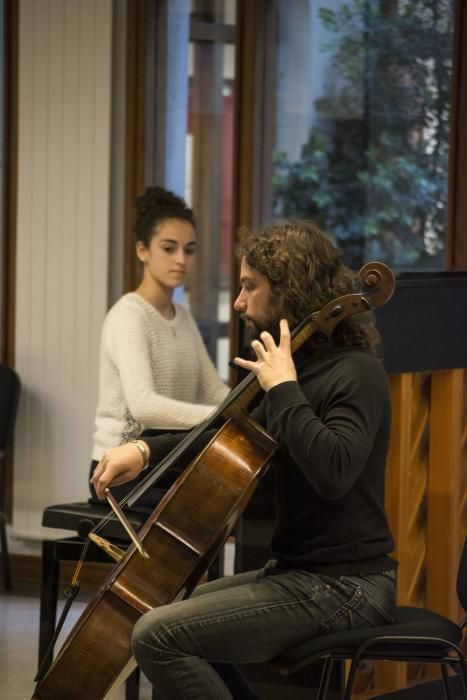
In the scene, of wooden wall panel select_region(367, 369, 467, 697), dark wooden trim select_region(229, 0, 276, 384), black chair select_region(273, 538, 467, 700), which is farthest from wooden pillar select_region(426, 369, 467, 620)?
dark wooden trim select_region(229, 0, 276, 384)

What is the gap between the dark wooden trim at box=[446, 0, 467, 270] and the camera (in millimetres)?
4395

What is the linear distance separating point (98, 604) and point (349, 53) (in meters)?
2.79

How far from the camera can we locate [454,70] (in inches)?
175

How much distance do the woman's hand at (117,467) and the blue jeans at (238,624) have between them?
1.26 ft

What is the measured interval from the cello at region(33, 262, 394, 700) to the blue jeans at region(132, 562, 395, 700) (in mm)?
74

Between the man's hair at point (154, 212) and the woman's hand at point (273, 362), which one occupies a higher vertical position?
the man's hair at point (154, 212)

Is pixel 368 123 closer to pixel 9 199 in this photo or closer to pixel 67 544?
pixel 9 199

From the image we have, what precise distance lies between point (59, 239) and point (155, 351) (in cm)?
128

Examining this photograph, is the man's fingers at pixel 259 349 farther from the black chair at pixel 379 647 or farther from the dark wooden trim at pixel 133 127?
the dark wooden trim at pixel 133 127

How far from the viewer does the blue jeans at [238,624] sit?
7.98 feet

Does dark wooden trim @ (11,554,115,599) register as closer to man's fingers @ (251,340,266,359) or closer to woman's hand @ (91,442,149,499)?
woman's hand @ (91,442,149,499)

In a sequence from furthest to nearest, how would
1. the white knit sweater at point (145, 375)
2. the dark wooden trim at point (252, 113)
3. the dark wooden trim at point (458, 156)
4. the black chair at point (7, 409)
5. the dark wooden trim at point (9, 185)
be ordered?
the dark wooden trim at point (9, 185)
the black chair at point (7, 409)
the dark wooden trim at point (252, 113)
the dark wooden trim at point (458, 156)
the white knit sweater at point (145, 375)

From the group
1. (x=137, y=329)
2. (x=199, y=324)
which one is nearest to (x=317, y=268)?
(x=137, y=329)

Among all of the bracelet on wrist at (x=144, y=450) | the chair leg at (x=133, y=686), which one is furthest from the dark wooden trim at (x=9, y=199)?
the bracelet on wrist at (x=144, y=450)
